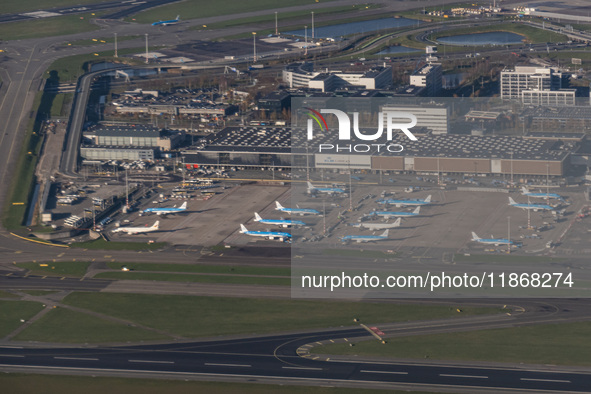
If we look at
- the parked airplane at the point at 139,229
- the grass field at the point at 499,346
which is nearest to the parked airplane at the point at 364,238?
the parked airplane at the point at 139,229

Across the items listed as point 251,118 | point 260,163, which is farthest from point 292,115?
point 260,163

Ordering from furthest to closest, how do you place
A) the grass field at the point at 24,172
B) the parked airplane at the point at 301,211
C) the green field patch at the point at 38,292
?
the grass field at the point at 24,172 → the parked airplane at the point at 301,211 → the green field patch at the point at 38,292

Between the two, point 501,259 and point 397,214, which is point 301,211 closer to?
point 397,214

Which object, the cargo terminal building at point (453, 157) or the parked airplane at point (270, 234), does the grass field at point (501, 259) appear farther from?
the cargo terminal building at point (453, 157)

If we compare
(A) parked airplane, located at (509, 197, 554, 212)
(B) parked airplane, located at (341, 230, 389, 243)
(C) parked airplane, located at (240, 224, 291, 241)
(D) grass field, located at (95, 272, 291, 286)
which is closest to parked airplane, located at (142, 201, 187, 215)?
(C) parked airplane, located at (240, 224, 291, 241)

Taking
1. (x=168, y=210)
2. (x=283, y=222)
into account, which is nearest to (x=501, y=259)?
(x=283, y=222)

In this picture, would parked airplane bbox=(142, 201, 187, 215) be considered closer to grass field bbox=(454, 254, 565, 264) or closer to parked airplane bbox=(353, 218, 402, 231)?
parked airplane bbox=(353, 218, 402, 231)
